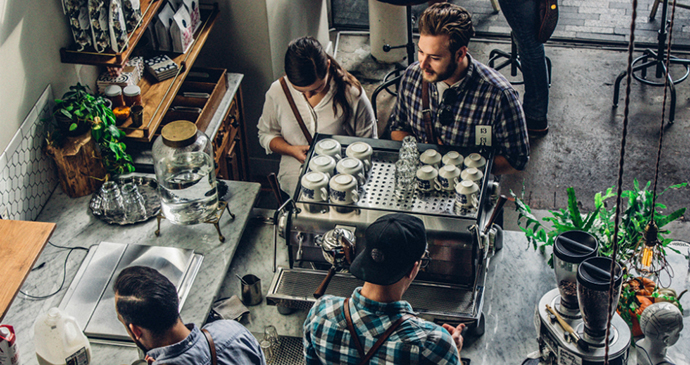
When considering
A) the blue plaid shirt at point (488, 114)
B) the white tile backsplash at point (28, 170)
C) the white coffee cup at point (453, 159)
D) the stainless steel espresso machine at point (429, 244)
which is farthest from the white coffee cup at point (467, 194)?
the white tile backsplash at point (28, 170)

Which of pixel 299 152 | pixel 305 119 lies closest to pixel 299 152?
pixel 299 152

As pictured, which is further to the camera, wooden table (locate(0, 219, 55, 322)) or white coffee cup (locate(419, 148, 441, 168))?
white coffee cup (locate(419, 148, 441, 168))

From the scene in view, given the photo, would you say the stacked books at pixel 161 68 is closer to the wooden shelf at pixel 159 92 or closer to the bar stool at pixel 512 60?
the wooden shelf at pixel 159 92

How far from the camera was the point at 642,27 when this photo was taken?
21.5 ft

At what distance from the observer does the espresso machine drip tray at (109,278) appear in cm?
264

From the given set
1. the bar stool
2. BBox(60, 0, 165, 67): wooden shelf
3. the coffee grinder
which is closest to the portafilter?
the coffee grinder

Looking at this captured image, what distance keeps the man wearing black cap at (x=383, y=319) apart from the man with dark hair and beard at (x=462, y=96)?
1.14m

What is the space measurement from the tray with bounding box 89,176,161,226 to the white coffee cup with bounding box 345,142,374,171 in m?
0.93

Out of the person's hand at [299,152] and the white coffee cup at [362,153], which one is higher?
the white coffee cup at [362,153]

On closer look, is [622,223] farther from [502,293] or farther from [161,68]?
[161,68]

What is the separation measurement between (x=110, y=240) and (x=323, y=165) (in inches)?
39.7

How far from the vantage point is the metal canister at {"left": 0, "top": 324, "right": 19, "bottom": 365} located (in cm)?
244

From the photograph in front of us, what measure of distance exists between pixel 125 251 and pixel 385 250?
1.36 m

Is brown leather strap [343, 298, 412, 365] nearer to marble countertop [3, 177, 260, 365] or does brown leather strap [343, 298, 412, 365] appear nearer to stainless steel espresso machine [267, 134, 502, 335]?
stainless steel espresso machine [267, 134, 502, 335]
